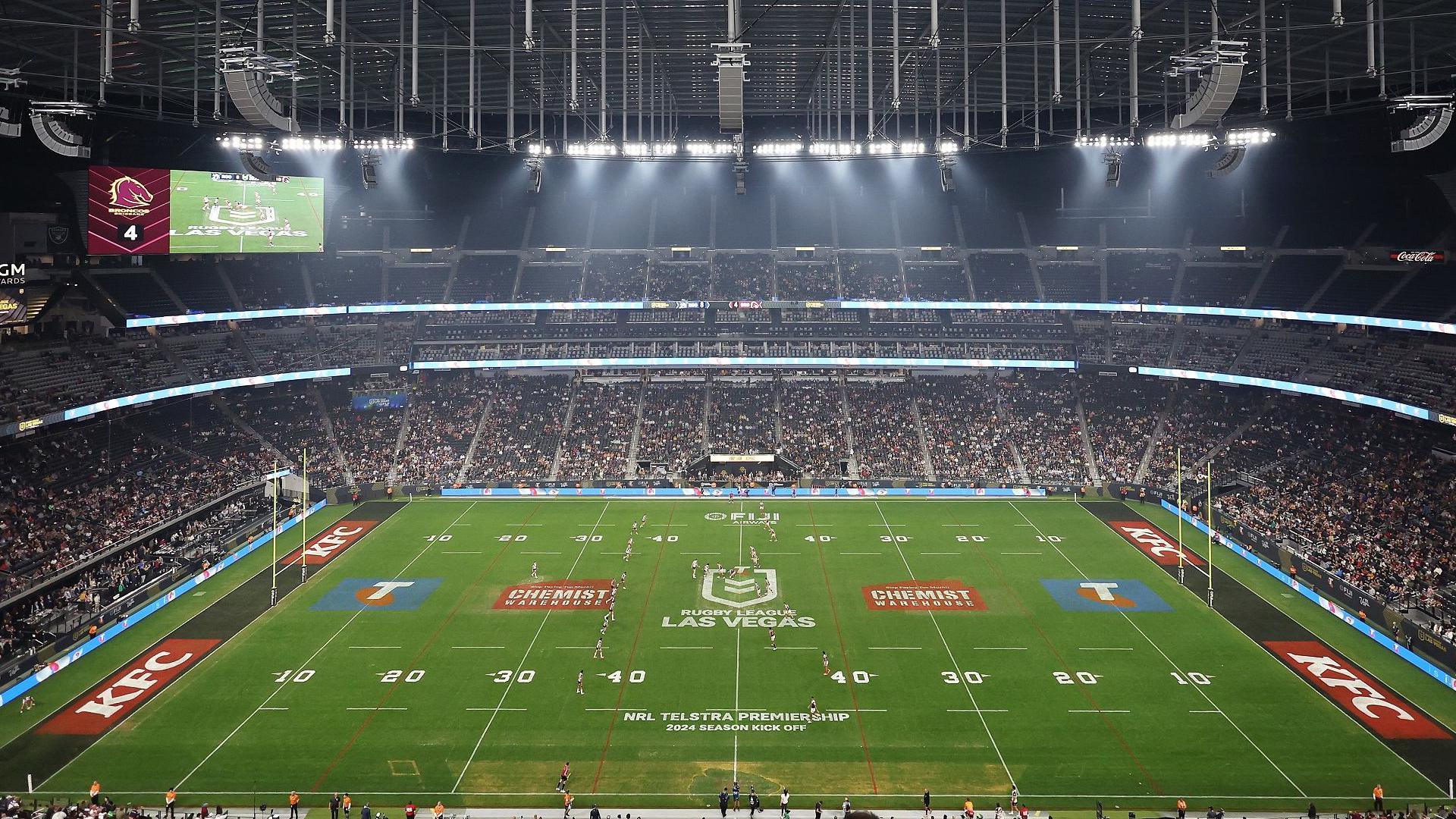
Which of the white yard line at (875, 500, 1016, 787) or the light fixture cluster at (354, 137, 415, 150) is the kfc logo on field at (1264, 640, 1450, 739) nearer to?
the white yard line at (875, 500, 1016, 787)

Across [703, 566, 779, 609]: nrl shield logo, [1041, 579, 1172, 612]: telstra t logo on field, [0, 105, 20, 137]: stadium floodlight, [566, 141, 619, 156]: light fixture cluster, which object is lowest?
[1041, 579, 1172, 612]: telstra t logo on field

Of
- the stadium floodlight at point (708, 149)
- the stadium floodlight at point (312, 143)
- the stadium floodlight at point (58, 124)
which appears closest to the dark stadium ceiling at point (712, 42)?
the stadium floodlight at point (58, 124)

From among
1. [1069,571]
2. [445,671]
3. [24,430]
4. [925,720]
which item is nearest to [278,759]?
[445,671]

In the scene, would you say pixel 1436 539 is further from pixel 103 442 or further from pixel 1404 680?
pixel 103 442

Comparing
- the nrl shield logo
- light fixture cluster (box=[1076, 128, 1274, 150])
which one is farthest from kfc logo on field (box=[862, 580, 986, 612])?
light fixture cluster (box=[1076, 128, 1274, 150])

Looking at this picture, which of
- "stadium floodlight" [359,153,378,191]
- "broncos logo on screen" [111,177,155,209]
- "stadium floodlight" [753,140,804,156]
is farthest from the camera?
"broncos logo on screen" [111,177,155,209]

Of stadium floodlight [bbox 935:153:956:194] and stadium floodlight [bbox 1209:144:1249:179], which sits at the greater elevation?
stadium floodlight [bbox 1209:144:1249:179]

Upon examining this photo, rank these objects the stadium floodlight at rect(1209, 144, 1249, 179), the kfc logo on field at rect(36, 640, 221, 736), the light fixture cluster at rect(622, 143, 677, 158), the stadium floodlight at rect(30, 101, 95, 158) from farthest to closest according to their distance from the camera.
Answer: the stadium floodlight at rect(1209, 144, 1249, 179) < the light fixture cluster at rect(622, 143, 677, 158) < the stadium floodlight at rect(30, 101, 95, 158) < the kfc logo on field at rect(36, 640, 221, 736)
